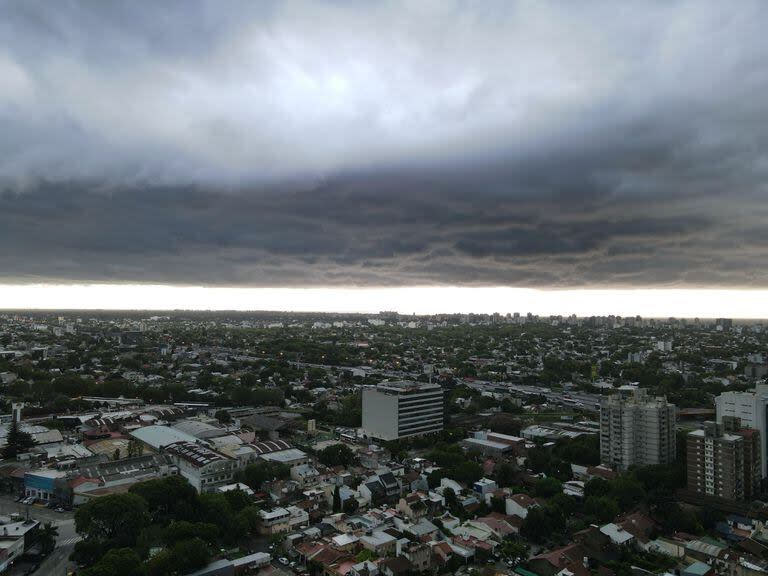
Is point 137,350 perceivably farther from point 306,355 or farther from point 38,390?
point 38,390

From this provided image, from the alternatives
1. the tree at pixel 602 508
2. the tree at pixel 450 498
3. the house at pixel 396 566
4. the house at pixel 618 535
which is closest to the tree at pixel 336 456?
the tree at pixel 450 498

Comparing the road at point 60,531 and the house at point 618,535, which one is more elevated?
the house at point 618,535

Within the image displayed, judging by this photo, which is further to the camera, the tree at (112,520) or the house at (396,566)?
the tree at (112,520)

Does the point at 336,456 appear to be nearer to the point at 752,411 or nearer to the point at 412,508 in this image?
the point at 412,508

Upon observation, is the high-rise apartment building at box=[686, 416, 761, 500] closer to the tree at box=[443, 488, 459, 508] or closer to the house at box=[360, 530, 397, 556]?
the tree at box=[443, 488, 459, 508]

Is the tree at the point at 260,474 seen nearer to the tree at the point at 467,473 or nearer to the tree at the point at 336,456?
the tree at the point at 336,456
